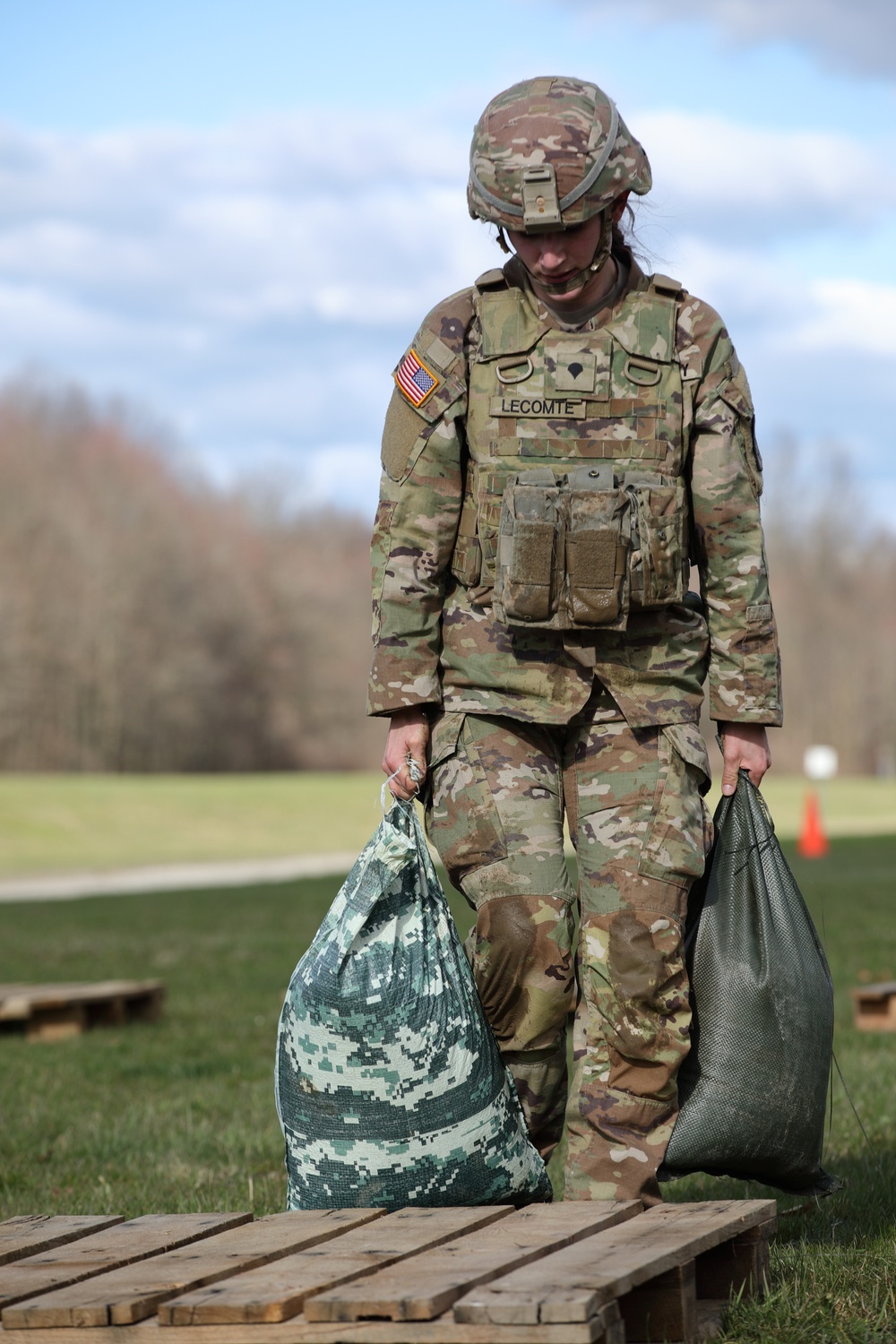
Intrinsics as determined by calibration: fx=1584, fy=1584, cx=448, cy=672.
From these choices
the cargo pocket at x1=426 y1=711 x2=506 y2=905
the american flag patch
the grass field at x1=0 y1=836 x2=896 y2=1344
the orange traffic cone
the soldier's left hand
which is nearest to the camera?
the grass field at x1=0 y1=836 x2=896 y2=1344

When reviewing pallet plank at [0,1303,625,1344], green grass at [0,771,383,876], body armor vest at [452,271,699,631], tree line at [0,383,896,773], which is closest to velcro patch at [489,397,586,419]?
body armor vest at [452,271,699,631]

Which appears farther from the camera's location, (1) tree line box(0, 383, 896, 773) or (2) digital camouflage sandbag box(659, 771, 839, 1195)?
(1) tree line box(0, 383, 896, 773)

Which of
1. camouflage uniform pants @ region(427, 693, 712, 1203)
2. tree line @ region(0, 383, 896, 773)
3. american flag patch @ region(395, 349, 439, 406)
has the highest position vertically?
tree line @ region(0, 383, 896, 773)

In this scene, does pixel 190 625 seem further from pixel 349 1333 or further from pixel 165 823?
pixel 349 1333

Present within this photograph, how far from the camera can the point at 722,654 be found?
3.92 metres

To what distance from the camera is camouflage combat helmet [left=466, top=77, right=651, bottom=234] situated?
12.1 feet

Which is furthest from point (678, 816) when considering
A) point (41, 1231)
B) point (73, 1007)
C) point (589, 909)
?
point (73, 1007)

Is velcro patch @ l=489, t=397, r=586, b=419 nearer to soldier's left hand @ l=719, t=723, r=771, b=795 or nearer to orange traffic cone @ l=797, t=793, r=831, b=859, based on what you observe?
soldier's left hand @ l=719, t=723, r=771, b=795

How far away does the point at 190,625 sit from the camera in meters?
63.3

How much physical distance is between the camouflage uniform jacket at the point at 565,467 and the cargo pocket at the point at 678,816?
2.8 inches

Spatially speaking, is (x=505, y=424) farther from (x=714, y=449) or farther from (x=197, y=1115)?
(x=197, y=1115)

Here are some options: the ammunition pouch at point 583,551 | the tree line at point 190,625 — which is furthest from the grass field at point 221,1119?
the tree line at point 190,625

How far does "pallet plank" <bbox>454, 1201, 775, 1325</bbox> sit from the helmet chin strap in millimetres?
2120

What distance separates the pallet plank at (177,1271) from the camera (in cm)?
276
